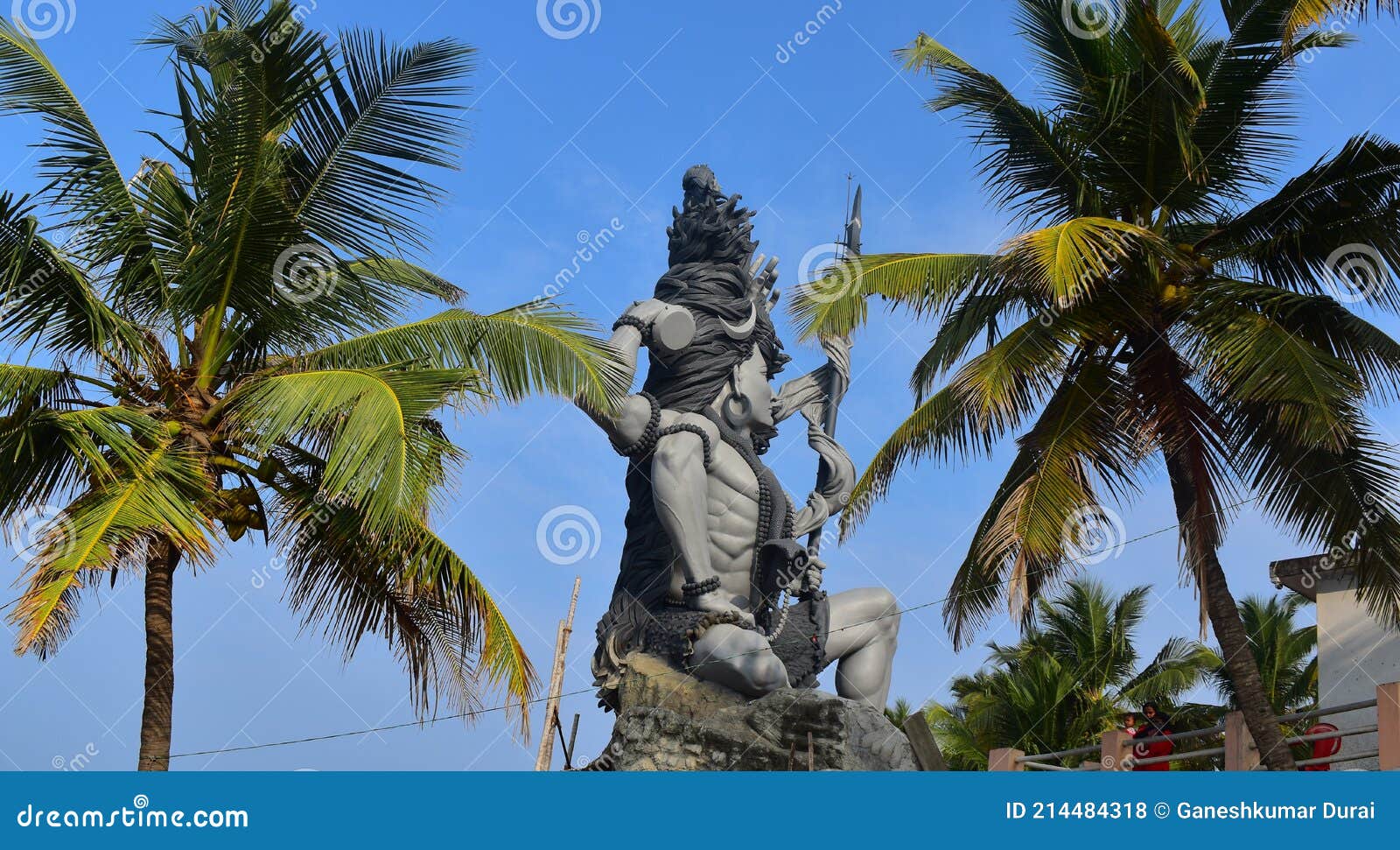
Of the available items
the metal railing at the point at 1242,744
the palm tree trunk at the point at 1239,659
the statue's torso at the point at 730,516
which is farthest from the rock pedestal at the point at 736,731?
the palm tree trunk at the point at 1239,659

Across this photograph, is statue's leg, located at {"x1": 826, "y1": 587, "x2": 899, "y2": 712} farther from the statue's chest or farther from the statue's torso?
the statue's chest

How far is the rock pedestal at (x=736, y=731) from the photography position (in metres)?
10.5

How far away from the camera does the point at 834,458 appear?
1285 cm

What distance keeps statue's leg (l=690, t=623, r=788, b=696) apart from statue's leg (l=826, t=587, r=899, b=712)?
2.70ft

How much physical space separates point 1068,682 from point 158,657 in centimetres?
2050

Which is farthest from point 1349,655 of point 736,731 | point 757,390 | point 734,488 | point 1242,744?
point 736,731

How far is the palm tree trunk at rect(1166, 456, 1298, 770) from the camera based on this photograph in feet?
38.9

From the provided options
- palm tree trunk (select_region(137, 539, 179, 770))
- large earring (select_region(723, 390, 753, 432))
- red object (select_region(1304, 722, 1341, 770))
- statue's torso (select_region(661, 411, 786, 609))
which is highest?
large earring (select_region(723, 390, 753, 432))

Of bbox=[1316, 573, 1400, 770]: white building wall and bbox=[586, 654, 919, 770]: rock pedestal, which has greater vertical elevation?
A: bbox=[1316, 573, 1400, 770]: white building wall

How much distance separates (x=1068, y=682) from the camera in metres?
26.8

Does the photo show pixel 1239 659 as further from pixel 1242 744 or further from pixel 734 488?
pixel 734 488

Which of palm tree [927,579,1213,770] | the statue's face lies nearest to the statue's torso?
the statue's face

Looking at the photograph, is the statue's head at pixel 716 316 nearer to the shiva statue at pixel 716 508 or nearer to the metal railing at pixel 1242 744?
the shiva statue at pixel 716 508

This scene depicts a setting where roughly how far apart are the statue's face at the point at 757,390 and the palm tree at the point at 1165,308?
593 mm
